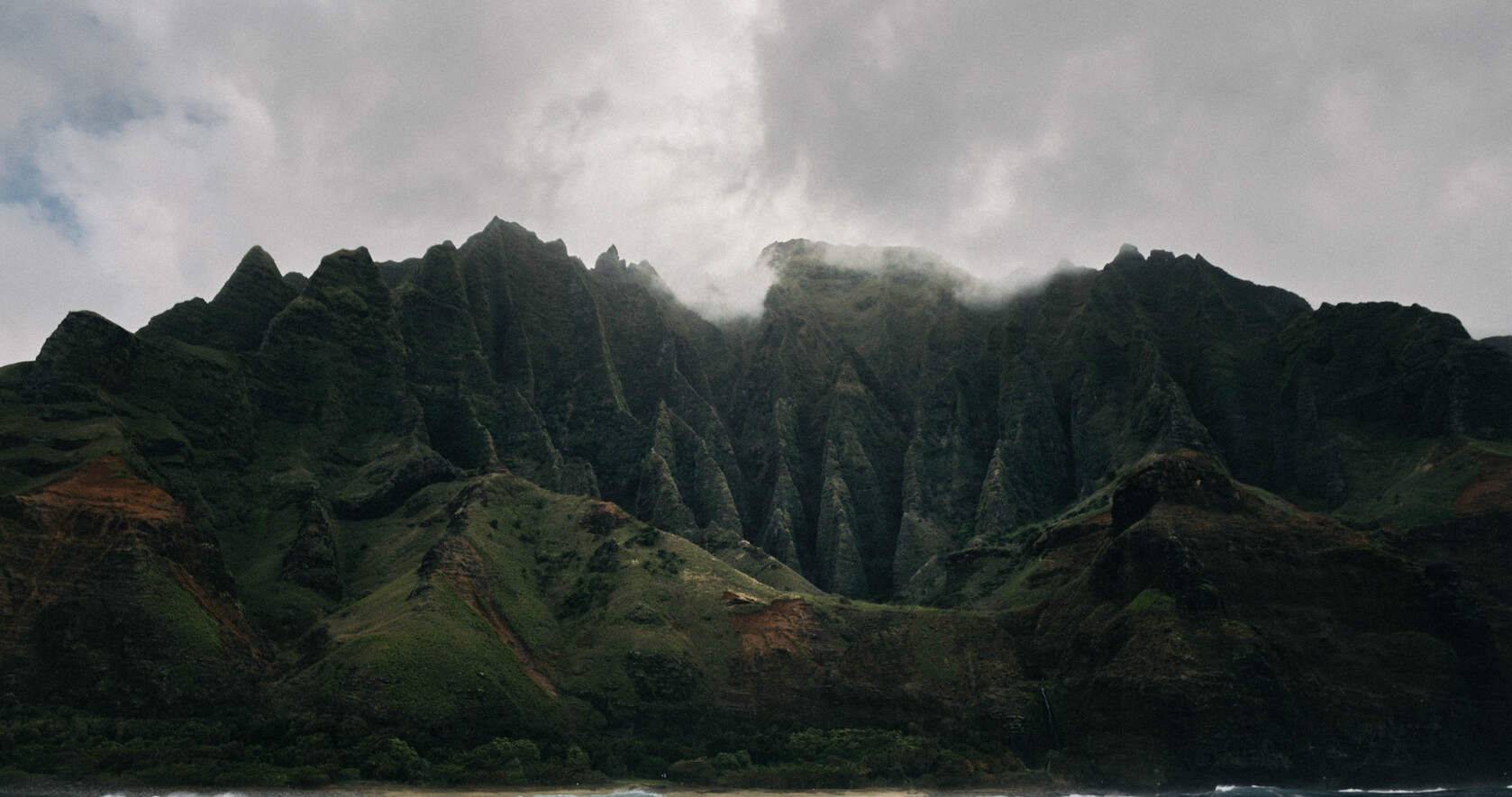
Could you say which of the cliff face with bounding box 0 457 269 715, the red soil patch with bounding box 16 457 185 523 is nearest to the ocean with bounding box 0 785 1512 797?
the cliff face with bounding box 0 457 269 715

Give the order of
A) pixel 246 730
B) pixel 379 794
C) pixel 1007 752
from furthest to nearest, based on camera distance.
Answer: pixel 1007 752
pixel 246 730
pixel 379 794

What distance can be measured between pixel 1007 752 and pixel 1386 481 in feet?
280

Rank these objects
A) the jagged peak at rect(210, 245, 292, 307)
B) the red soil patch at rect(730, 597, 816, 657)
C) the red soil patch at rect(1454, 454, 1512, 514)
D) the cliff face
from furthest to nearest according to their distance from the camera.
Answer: the jagged peak at rect(210, 245, 292, 307) < the red soil patch at rect(1454, 454, 1512, 514) < the red soil patch at rect(730, 597, 816, 657) < the cliff face

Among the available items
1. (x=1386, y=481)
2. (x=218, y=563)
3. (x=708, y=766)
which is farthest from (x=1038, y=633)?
(x=218, y=563)

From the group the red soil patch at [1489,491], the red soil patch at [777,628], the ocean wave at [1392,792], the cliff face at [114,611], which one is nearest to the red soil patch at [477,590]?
the cliff face at [114,611]

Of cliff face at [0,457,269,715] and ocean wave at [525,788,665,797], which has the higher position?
cliff face at [0,457,269,715]

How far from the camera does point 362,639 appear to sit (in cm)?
11369

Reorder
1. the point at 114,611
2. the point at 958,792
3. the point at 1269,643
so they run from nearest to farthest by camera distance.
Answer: the point at 114,611
the point at 958,792
the point at 1269,643

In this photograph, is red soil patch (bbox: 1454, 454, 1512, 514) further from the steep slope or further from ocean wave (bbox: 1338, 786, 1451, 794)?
ocean wave (bbox: 1338, 786, 1451, 794)

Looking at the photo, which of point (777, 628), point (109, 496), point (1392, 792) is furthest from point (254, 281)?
point (1392, 792)

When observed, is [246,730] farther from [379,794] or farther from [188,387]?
[188,387]

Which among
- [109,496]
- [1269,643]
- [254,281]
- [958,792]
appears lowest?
[958,792]

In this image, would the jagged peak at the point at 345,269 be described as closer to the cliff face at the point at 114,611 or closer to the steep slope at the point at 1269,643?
the cliff face at the point at 114,611

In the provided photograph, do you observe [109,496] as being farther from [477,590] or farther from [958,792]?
[958,792]
